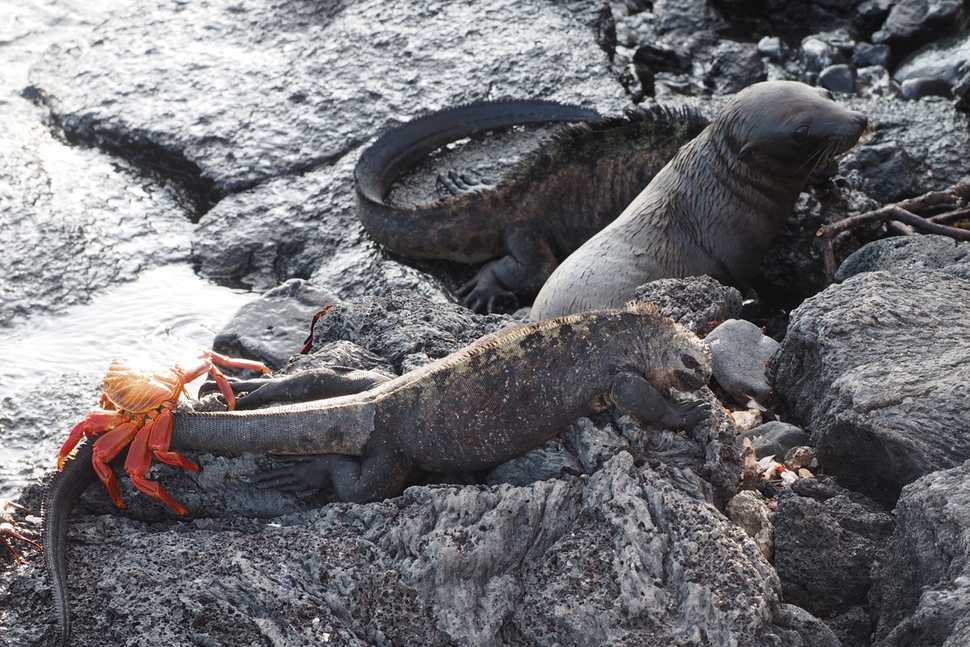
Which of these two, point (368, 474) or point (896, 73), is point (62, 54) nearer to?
point (368, 474)

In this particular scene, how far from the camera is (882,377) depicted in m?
4.02

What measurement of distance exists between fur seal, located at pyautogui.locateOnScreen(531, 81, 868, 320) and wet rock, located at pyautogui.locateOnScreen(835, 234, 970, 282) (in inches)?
28.1

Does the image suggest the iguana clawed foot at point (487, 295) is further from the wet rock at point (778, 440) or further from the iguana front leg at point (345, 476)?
the iguana front leg at point (345, 476)

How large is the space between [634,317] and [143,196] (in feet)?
15.9

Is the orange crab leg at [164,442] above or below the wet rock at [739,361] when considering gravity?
above

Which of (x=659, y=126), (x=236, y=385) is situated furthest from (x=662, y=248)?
(x=236, y=385)

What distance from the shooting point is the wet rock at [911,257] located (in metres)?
4.89

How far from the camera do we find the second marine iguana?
6930 mm

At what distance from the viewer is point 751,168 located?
243 inches

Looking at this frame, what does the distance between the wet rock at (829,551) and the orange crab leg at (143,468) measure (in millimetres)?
2382

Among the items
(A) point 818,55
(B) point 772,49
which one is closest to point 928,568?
(A) point 818,55

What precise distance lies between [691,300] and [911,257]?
4.26 ft

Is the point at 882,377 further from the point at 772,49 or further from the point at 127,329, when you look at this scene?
the point at 772,49

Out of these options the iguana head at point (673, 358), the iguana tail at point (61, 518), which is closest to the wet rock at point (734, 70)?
the iguana head at point (673, 358)
